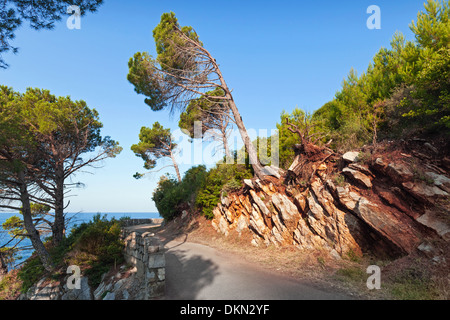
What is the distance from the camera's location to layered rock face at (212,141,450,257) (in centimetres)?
613

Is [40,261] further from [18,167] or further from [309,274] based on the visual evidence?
[309,274]

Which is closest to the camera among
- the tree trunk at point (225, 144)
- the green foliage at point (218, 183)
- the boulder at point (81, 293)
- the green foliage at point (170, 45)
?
the boulder at point (81, 293)

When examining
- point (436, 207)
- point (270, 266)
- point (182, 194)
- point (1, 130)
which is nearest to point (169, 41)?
point (1, 130)

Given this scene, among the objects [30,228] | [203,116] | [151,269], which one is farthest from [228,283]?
[203,116]

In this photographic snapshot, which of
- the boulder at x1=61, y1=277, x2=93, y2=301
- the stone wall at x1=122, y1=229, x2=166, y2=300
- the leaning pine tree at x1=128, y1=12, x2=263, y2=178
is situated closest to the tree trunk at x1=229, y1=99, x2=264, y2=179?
the leaning pine tree at x1=128, y1=12, x2=263, y2=178

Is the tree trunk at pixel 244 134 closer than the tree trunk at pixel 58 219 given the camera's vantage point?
Yes

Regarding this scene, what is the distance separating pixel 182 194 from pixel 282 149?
10242 millimetres

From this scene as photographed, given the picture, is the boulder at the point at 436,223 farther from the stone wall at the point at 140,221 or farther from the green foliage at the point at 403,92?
the stone wall at the point at 140,221

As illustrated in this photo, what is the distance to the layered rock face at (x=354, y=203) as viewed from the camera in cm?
613

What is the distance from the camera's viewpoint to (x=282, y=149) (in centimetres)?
1429

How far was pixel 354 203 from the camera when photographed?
24.2 feet

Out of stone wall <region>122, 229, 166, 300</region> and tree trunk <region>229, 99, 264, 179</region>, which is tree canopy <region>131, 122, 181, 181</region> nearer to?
tree trunk <region>229, 99, 264, 179</region>
